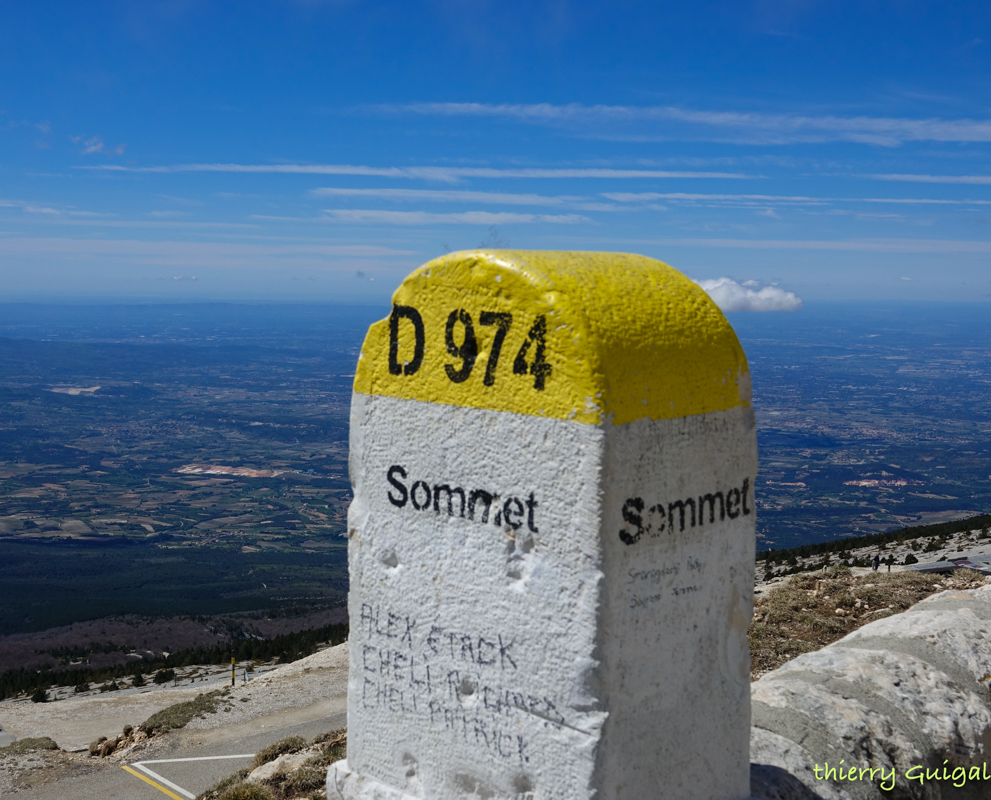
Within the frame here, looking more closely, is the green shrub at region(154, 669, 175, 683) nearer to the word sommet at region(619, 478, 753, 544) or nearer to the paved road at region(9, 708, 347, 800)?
the paved road at region(9, 708, 347, 800)

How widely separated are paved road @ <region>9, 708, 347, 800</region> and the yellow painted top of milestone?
10.1 meters

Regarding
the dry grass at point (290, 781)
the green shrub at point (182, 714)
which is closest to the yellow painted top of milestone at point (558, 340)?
the dry grass at point (290, 781)

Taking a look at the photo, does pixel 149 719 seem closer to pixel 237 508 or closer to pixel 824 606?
pixel 824 606

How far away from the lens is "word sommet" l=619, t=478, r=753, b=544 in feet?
9.44

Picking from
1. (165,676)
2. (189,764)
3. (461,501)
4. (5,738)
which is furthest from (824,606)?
(165,676)

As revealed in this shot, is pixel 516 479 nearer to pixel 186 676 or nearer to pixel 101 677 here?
pixel 186 676

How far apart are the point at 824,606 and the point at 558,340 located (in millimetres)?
8385

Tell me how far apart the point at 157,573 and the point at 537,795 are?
9067 cm

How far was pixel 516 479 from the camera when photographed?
298cm

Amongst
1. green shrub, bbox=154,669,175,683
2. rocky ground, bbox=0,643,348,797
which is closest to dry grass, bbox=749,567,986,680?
rocky ground, bbox=0,643,348,797

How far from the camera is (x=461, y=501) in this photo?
10.4 ft

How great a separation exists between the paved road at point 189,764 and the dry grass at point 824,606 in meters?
7.08

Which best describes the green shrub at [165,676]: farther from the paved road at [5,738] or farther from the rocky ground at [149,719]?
the paved road at [5,738]

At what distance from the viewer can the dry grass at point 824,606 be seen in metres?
8.67
